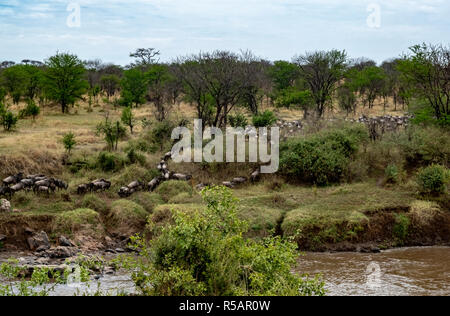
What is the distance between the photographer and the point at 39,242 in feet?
44.9

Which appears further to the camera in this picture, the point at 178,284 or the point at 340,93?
the point at 340,93

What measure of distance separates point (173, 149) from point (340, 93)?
939 inches

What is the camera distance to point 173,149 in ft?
69.3

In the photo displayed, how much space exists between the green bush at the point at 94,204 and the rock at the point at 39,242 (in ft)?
6.65

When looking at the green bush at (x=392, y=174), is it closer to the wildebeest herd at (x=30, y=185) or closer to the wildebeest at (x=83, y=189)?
the wildebeest at (x=83, y=189)

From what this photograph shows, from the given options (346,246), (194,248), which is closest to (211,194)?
(194,248)

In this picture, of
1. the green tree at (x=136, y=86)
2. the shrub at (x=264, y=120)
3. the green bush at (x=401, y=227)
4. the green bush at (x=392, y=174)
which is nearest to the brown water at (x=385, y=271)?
the green bush at (x=401, y=227)

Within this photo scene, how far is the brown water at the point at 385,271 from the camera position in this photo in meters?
11.3

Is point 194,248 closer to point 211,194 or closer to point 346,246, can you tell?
point 211,194

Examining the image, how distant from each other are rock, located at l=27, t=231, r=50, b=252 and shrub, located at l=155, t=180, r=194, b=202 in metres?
4.35

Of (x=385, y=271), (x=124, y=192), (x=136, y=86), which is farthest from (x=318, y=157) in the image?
(x=136, y=86)

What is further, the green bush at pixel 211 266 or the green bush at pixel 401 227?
the green bush at pixel 401 227

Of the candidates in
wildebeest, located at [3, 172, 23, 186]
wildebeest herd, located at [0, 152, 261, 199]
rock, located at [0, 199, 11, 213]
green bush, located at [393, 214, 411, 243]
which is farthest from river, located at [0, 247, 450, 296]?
wildebeest, located at [3, 172, 23, 186]
